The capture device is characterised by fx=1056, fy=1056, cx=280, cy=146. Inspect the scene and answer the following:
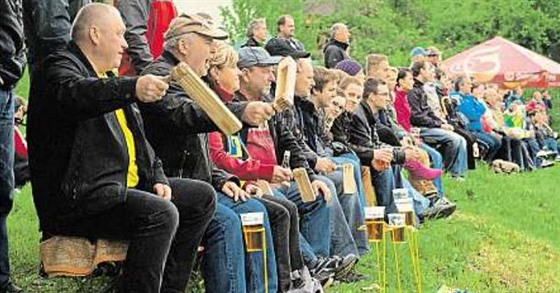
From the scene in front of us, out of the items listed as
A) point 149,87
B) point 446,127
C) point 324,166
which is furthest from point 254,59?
point 446,127

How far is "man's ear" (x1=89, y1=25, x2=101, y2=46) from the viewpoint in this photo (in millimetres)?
5289

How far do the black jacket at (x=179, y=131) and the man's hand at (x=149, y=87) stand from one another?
80 cm

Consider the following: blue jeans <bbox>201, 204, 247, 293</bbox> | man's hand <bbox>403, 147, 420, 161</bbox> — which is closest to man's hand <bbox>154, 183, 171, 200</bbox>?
blue jeans <bbox>201, 204, 247, 293</bbox>

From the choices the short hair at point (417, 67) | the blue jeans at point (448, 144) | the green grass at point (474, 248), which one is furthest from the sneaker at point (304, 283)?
the short hair at point (417, 67)

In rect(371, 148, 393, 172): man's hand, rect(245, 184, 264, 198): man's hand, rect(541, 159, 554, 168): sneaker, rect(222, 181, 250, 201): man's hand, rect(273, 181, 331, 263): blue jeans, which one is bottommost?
rect(541, 159, 554, 168): sneaker

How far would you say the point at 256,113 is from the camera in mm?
5609

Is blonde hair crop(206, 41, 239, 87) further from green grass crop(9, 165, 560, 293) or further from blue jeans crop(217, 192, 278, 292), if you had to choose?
green grass crop(9, 165, 560, 293)

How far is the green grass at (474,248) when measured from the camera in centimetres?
706

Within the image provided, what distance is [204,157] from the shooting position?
6.06m

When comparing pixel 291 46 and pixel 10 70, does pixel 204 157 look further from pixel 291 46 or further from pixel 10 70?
pixel 291 46

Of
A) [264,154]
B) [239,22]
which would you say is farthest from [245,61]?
[239,22]

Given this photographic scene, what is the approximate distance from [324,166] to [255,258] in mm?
1912

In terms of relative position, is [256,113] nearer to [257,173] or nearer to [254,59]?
[257,173]

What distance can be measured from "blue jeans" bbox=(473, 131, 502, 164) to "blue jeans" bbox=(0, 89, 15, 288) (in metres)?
11.1
